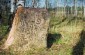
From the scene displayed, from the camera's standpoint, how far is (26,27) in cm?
966

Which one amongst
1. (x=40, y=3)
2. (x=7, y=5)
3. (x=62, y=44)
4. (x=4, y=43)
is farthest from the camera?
(x=40, y=3)

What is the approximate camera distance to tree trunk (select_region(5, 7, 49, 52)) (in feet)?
31.3

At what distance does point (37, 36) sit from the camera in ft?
31.8

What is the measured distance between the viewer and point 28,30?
31.7 feet

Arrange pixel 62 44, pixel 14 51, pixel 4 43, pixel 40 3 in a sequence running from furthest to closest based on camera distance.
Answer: pixel 40 3 → pixel 62 44 → pixel 4 43 → pixel 14 51

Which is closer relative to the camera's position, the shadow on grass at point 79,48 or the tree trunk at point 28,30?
the tree trunk at point 28,30

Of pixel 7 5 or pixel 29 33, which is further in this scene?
pixel 7 5

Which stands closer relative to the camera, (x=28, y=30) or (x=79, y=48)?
(x=28, y=30)

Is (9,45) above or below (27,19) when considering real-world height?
below

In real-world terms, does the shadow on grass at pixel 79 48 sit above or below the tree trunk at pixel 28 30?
below

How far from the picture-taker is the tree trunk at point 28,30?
954 cm

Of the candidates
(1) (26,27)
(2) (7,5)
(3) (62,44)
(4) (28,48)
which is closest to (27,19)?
(1) (26,27)

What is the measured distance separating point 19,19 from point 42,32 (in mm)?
945

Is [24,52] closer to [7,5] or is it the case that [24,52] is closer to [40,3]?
[7,5]
